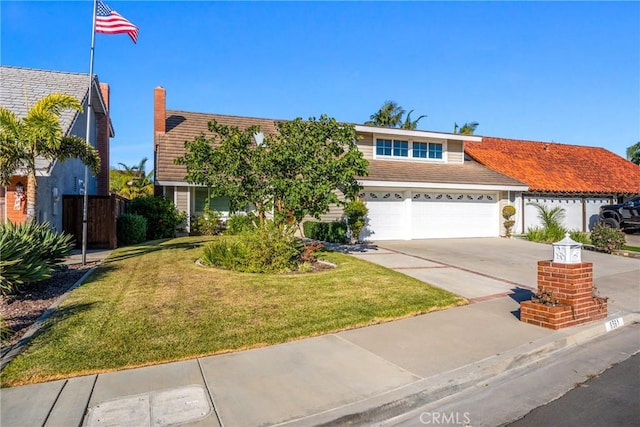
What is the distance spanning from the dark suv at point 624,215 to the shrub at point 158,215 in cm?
2083

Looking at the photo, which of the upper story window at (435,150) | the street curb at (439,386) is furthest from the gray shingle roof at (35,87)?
the upper story window at (435,150)

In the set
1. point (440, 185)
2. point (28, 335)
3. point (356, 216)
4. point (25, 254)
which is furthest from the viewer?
point (440, 185)

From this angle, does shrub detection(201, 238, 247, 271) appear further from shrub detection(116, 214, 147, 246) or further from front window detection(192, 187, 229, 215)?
front window detection(192, 187, 229, 215)

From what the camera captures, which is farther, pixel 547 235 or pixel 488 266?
pixel 547 235

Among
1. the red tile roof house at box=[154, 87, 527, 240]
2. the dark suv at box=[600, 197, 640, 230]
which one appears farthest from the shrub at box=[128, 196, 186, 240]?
the dark suv at box=[600, 197, 640, 230]

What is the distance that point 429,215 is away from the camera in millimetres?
19797

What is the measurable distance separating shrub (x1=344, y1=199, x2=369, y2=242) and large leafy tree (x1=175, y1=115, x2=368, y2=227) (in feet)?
18.2

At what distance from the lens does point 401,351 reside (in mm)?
5629

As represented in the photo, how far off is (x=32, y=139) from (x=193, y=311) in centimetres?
563

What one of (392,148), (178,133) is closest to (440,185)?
(392,148)

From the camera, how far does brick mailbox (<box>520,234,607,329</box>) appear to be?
6.85 m

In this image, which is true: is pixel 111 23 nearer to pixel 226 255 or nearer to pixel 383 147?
pixel 226 255

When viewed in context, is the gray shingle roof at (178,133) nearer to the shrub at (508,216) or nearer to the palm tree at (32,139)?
the palm tree at (32,139)

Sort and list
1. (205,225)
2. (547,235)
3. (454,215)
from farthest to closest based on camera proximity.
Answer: (454,215) < (547,235) < (205,225)
